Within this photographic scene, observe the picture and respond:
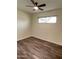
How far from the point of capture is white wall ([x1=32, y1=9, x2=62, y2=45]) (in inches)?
225

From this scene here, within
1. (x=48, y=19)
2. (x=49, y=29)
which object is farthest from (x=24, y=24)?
(x=49, y=29)

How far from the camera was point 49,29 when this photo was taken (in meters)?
6.64

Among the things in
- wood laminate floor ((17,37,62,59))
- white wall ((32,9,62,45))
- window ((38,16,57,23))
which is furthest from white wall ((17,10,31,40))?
wood laminate floor ((17,37,62,59))

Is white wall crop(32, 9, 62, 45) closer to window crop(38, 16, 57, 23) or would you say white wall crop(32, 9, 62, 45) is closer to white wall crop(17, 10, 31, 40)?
window crop(38, 16, 57, 23)

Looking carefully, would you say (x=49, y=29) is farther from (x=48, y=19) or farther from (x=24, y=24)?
(x=24, y=24)

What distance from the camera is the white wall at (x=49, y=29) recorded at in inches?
225

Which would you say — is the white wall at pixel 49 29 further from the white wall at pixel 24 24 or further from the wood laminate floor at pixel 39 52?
the wood laminate floor at pixel 39 52

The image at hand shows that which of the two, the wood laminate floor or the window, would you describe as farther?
the window
